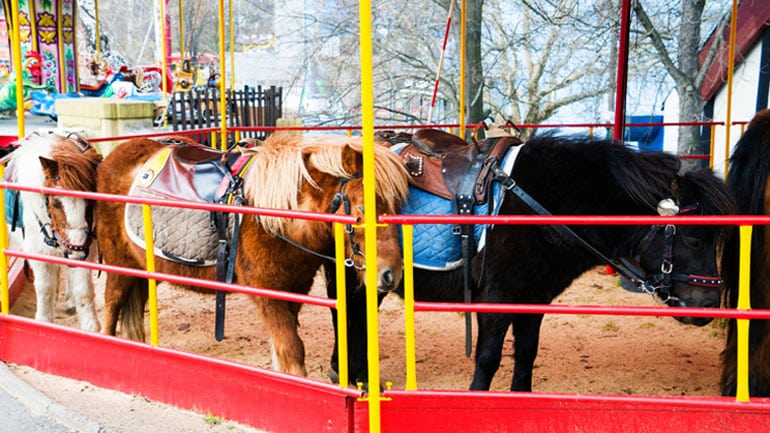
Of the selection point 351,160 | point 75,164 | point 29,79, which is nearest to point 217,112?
point 29,79

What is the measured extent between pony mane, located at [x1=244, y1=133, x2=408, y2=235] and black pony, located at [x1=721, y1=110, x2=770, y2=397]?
1792 mm

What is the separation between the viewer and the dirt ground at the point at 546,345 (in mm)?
5457

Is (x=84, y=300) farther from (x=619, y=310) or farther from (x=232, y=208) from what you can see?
(x=619, y=310)

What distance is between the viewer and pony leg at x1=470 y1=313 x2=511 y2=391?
4270 mm

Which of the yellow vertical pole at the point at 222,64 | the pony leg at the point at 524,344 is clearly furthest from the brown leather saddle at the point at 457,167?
the yellow vertical pole at the point at 222,64

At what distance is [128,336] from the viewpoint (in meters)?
5.43

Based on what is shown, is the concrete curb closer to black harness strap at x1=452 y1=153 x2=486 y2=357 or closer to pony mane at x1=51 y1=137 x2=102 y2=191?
pony mane at x1=51 y1=137 x2=102 y2=191

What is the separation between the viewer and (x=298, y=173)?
4.30 m

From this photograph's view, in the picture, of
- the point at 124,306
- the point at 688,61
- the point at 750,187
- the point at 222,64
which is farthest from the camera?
the point at 688,61

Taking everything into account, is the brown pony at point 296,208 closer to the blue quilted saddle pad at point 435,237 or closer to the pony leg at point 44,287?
the blue quilted saddle pad at point 435,237

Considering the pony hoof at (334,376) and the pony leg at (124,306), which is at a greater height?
the pony leg at (124,306)

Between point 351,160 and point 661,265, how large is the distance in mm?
1682

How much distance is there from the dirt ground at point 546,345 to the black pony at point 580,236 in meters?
1.14

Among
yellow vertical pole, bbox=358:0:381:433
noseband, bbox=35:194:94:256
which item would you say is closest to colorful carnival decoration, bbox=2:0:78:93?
noseband, bbox=35:194:94:256
